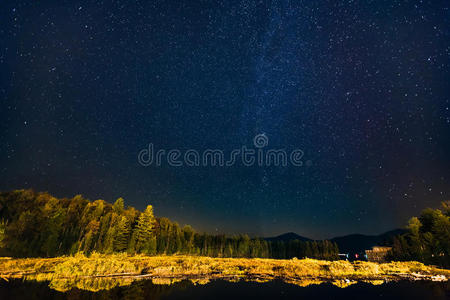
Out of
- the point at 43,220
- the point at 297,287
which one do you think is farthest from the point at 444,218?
the point at 43,220

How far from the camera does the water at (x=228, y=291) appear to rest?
51.3 ft

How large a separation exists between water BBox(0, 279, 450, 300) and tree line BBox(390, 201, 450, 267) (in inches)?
1461

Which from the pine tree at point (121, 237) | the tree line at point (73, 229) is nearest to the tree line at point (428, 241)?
the tree line at point (73, 229)

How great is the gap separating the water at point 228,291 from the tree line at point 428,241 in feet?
122

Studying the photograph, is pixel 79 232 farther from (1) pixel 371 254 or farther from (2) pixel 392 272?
(1) pixel 371 254

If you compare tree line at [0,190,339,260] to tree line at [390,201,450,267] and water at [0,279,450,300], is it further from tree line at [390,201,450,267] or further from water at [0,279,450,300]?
tree line at [390,201,450,267]

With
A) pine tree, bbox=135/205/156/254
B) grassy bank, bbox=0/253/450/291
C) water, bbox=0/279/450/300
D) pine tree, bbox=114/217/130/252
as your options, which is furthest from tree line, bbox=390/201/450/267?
pine tree, bbox=114/217/130/252

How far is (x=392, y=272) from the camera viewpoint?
31.8 meters

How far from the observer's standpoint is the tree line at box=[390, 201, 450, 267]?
51.0m

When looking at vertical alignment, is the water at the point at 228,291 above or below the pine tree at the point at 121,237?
below

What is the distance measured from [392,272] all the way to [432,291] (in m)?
13.8

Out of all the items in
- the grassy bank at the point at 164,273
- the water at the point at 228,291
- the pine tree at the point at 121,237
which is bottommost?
the water at the point at 228,291

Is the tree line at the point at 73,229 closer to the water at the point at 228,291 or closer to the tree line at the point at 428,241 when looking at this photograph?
the water at the point at 228,291

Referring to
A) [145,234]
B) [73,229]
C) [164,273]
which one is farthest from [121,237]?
[164,273]
